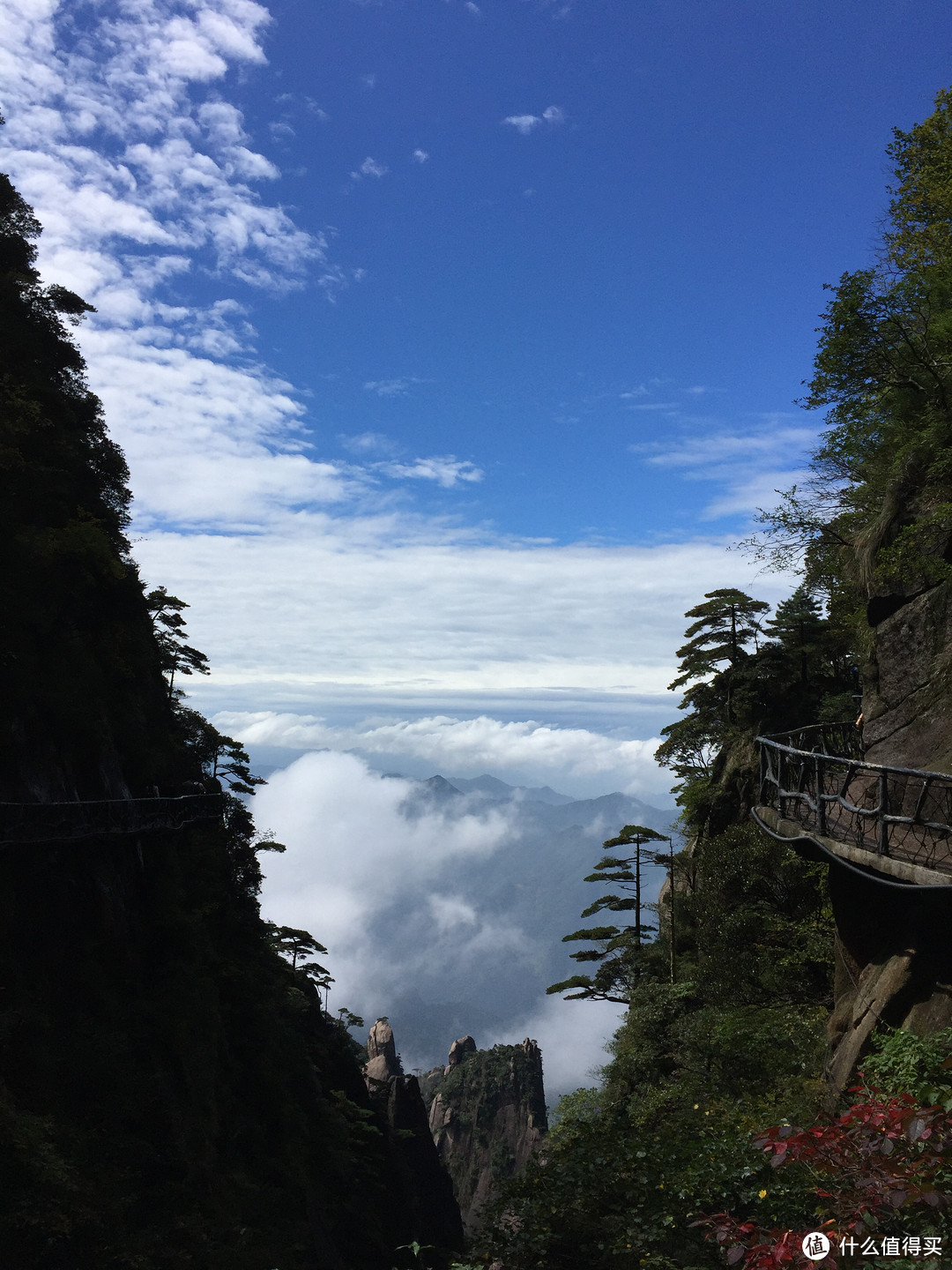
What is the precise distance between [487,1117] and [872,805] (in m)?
119

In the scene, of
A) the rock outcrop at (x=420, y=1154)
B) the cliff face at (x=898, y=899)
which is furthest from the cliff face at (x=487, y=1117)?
the cliff face at (x=898, y=899)

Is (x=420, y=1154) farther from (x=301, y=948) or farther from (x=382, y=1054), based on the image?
(x=382, y=1054)

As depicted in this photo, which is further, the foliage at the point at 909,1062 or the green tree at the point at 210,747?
the green tree at the point at 210,747

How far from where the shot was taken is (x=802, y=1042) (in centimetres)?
1389

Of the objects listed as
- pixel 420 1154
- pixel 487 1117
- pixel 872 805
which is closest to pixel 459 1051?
pixel 487 1117

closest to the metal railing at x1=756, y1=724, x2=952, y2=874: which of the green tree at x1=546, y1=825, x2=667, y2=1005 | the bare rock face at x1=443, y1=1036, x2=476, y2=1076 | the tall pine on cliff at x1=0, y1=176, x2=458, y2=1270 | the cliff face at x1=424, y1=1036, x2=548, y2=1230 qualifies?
the tall pine on cliff at x1=0, y1=176, x2=458, y2=1270

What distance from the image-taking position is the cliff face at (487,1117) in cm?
9919

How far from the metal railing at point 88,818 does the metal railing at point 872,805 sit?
13820 mm

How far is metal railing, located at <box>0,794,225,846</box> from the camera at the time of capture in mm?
13742

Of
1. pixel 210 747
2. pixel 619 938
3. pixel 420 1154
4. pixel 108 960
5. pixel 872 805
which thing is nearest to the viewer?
pixel 872 805

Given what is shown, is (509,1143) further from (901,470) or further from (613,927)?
(901,470)

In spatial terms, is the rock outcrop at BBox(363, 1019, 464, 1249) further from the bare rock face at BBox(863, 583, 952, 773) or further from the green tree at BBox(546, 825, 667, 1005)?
the bare rock face at BBox(863, 583, 952, 773)

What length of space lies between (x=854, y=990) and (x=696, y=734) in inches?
1084

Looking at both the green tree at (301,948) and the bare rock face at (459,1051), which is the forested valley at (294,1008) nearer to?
the green tree at (301,948)
